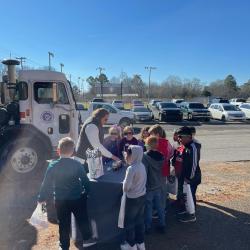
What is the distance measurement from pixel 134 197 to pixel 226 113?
29775 mm

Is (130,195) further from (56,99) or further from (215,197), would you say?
(56,99)

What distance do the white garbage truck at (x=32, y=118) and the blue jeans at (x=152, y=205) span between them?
4049 mm

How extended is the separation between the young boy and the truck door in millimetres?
4662

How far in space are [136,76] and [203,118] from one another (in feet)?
325

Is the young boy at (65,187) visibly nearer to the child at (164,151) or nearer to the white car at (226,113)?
the child at (164,151)

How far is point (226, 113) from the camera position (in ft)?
107

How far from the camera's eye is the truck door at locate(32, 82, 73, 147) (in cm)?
883

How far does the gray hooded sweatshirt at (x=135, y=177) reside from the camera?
171 inches

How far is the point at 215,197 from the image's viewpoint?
7.15 meters

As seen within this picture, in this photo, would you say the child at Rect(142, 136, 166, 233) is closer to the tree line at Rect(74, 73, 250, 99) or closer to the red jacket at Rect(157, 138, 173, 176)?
the red jacket at Rect(157, 138, 173, 176)

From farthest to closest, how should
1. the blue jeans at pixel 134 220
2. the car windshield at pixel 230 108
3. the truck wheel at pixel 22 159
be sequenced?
1. the car windshield at pixel 230 108
2. the truck wheel at pixel 22 159
3. the blue jeans at pixel 134 220

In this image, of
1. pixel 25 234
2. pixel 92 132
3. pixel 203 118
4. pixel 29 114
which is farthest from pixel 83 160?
pixel 203 118

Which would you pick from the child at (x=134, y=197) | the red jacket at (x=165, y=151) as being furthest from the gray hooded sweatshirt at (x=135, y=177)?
the red jacket at (x=165, y=151)

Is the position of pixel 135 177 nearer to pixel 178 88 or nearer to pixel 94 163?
pixel 94 163
